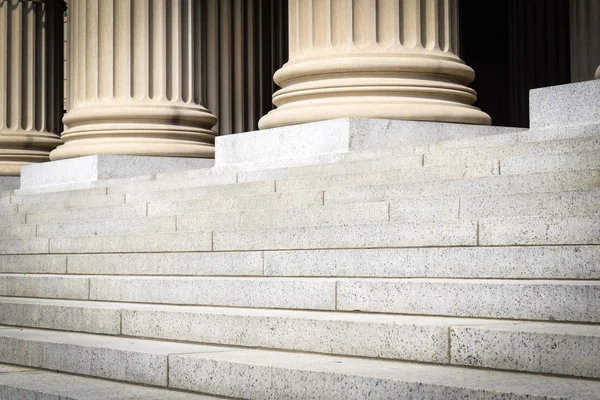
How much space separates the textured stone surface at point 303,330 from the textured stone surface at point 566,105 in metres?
6.69

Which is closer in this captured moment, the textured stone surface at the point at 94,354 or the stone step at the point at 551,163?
the textured stone surface at the point at 94,354

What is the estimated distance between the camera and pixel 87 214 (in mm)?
26438

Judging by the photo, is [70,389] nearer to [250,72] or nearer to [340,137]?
[340,137]

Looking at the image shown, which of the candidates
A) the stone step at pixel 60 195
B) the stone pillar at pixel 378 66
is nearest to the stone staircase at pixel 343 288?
the stone pillar at pixel 378 66

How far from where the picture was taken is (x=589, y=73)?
30625mm

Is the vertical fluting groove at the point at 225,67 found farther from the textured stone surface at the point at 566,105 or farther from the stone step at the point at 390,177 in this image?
the textured stone surface at the point at 566,105

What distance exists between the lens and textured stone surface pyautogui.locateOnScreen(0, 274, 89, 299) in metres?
20.9

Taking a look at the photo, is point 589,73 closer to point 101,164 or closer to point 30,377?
point 101,164

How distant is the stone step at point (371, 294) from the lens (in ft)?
40.3

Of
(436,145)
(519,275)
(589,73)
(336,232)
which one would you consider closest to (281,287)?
(336,232)

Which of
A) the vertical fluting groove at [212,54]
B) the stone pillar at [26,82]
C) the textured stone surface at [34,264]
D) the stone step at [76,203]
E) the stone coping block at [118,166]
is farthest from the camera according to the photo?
the stone pillar at [26,82]

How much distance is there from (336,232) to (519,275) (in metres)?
4.13

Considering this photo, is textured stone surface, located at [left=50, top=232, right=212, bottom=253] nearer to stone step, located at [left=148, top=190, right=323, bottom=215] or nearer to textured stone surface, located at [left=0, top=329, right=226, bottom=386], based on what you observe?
stone step, located at [left=148, top=190, right=323, bottom=215]

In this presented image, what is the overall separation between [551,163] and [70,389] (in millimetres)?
8107
